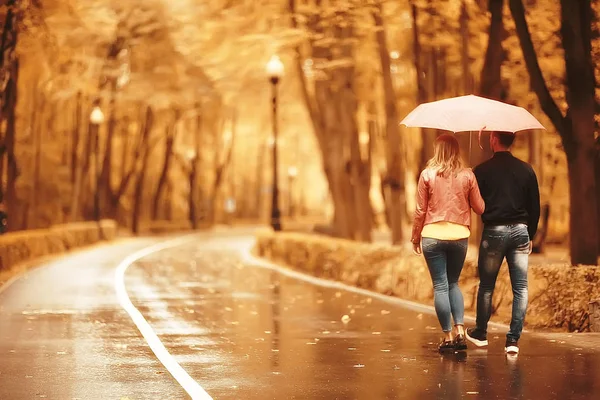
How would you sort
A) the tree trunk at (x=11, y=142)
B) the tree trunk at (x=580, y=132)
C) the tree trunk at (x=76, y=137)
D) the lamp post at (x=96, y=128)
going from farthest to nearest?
the tree trunk at (x=76, y=137)
the lamp post at (x=96, y=128)
the tree trunk at (x=11, y=142)
the tree trunk at (x=580, y=132)

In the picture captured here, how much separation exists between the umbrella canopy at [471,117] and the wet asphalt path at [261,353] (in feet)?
7.04

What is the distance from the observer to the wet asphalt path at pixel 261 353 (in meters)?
9.31

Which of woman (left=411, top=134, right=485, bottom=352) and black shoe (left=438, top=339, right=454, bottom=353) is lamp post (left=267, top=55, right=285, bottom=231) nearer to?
woman (left=411, top=134, right=485, bottom=352)

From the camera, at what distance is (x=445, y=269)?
37.1 feet

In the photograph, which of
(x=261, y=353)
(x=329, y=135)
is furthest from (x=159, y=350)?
(x=329, y=135)

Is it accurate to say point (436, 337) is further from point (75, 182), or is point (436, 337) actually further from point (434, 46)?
point (75, 182)

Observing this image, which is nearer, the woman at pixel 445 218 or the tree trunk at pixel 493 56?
the woman at pixel 445 218

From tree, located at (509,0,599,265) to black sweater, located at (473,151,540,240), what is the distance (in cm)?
419

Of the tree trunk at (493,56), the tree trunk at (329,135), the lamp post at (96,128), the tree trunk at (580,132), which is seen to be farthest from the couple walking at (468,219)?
the lamp post at (96,128)

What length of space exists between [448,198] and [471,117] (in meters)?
1.01

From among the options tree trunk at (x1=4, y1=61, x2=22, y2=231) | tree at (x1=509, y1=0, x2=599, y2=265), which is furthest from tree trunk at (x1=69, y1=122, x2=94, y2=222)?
tree at (x1=509, y1=0, x2=599, y2=265)

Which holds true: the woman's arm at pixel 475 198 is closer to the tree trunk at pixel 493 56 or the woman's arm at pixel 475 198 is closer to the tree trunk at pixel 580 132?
the tree trunk at pixel 580 132

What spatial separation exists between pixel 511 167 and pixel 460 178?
50cm

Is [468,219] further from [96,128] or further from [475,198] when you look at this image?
[96,128]
